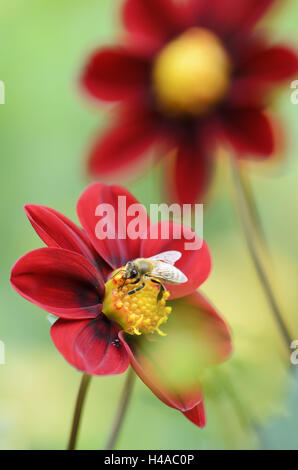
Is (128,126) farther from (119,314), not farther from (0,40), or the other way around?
(0,40)

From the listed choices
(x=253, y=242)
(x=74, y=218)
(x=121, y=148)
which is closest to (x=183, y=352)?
(x=253, y=242)

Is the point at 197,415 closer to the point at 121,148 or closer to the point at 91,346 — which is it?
the point at 91,346

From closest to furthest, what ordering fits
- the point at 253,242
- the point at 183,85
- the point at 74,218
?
1. the point at 253,242
2. the point at 183,85
3. the point at 74,218

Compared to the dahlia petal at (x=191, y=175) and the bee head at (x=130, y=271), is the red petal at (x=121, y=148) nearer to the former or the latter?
the dahlia petal at (x=191, y=175)

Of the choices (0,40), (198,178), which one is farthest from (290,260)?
(0,40)

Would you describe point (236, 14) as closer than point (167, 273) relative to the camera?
No

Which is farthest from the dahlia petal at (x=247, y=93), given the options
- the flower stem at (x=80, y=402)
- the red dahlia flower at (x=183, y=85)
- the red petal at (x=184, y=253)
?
the flower stem at (x=80, y=402)
